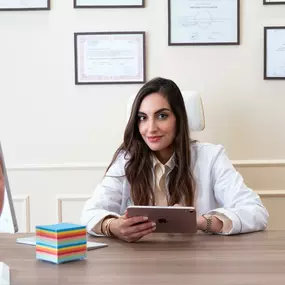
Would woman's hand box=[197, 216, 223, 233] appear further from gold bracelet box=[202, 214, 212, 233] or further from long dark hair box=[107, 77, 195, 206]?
long dark hair box=[107, 77, 195, 206]

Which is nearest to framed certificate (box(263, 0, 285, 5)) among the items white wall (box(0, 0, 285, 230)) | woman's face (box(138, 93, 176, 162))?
white wall (box(0, 0, 285, 230))

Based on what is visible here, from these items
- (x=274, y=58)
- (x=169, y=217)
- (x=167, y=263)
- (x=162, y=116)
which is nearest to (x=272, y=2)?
(x=274, y=58)

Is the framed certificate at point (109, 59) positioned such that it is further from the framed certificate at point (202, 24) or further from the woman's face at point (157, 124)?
the woman's face at point (157, 124)

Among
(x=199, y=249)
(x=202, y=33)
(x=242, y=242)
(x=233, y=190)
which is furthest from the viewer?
(x=202, y=33)

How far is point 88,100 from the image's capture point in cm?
330

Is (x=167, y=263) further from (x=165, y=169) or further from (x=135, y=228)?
(x=165, y=169)

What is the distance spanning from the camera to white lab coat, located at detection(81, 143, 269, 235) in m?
2.36

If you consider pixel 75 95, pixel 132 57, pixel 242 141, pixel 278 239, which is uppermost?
pixel 132 57

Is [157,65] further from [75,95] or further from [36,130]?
[36,130]

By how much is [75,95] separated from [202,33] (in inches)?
33.0

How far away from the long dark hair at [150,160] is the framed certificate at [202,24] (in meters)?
0.68

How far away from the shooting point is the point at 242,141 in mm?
3295

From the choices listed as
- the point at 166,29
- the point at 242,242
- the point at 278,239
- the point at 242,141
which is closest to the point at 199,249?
the point at 242,242

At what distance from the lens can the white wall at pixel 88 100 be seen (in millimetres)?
3271
